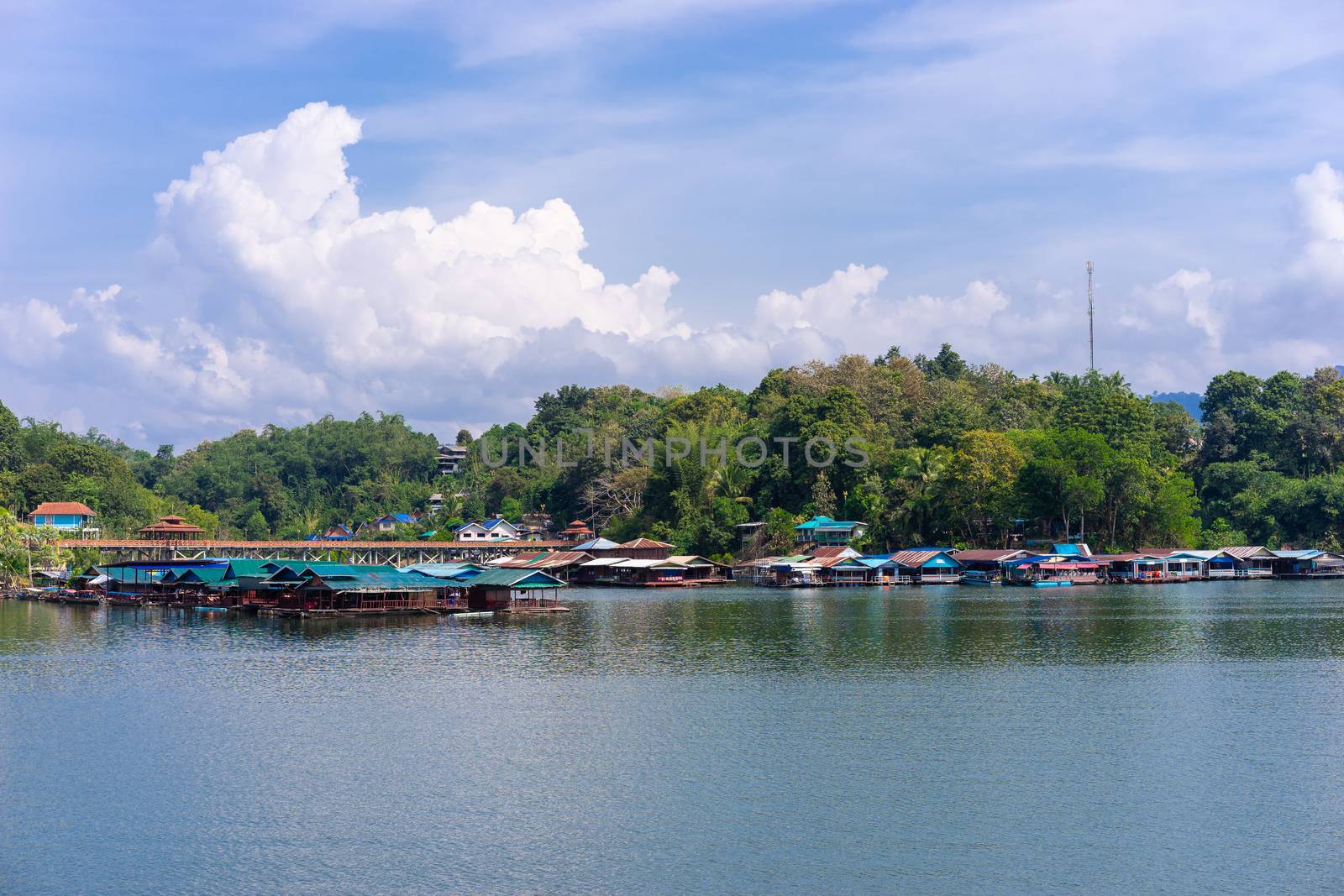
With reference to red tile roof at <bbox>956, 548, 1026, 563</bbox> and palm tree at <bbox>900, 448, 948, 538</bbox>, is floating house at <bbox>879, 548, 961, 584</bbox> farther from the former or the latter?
palm tree at <bbox>900, 448, 948, 538</bbox>

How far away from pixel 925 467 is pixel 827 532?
945cm

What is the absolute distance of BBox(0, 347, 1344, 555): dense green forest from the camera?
9019 cm

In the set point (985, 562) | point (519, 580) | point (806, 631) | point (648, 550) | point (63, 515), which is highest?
point (63, 515)

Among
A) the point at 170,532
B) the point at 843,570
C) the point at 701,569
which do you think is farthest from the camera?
the point at 170,532

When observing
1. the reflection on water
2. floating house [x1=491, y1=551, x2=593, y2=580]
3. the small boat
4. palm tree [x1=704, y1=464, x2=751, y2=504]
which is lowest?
the reflection on water

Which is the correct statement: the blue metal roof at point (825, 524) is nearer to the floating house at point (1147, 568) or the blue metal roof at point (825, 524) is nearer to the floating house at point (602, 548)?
the floating house at point (602, 548)

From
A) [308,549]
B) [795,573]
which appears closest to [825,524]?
[795,573]

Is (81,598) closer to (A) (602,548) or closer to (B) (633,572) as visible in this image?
(B) (633,572)

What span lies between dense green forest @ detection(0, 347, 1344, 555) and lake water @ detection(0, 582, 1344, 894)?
42765 millimetres

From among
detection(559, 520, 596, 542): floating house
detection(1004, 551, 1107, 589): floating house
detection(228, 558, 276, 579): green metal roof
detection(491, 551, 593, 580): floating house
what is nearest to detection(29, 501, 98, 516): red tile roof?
detection(491, 551, 593, 580): floating house

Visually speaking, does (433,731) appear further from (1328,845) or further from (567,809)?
(1328,845)

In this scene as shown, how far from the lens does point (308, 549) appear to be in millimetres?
112312

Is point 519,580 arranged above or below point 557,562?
above

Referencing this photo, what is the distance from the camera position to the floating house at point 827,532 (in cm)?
9501
